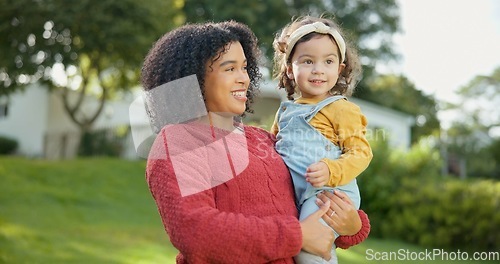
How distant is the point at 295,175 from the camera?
7.27 ft

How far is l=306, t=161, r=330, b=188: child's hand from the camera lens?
210 centimetres

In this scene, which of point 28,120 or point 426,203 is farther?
point 28,120

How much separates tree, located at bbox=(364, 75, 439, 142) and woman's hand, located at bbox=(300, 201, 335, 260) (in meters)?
30.1

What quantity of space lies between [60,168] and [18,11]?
5.31 meters

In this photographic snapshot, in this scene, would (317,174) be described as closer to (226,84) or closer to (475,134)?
(226,84)

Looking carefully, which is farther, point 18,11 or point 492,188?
point 18,11

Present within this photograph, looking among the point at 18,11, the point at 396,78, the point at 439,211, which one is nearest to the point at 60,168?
the point at 18,11

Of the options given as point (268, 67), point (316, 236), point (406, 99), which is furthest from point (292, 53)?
point (406, 99)

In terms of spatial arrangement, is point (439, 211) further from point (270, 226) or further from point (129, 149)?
point (129, 149)

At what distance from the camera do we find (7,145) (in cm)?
2483

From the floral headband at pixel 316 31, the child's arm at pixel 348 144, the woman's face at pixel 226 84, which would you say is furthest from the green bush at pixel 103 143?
the woman's face at pixel 226 84

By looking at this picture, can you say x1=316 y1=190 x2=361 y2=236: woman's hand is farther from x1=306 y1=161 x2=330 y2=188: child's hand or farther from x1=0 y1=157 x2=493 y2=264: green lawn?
x1=0 y1=157 x2=493 y2=264: green lawn

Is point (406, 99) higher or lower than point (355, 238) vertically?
higher

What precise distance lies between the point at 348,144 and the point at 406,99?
1313 inches
